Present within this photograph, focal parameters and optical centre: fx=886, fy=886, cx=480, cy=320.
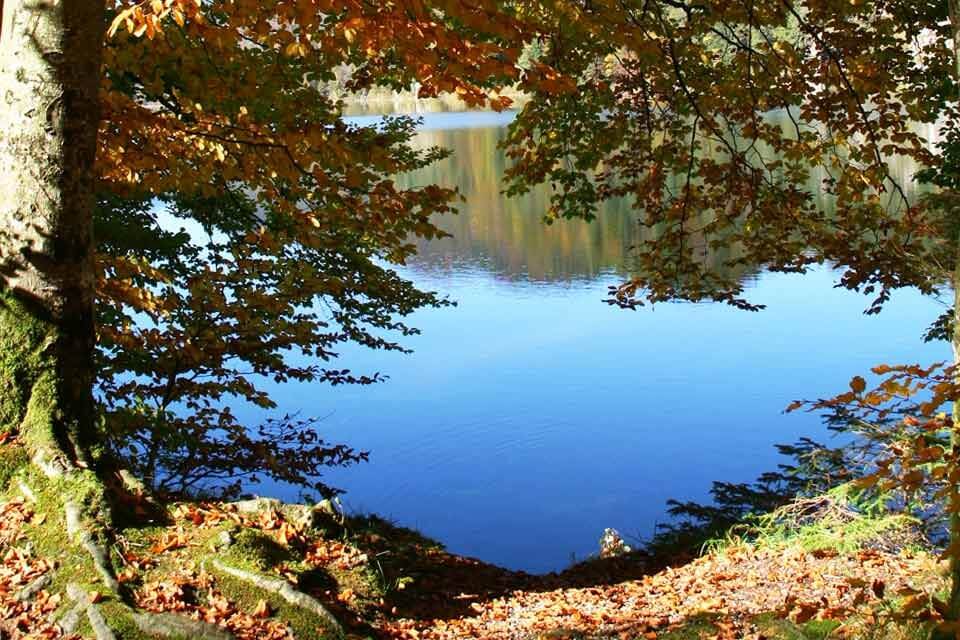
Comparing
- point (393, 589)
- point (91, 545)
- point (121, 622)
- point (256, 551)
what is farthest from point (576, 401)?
point (121, 622)

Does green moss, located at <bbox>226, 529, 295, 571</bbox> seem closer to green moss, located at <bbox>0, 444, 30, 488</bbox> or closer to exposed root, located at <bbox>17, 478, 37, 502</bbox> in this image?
exposed root, located at <bbox>17, 478, 37, 502</bbox>

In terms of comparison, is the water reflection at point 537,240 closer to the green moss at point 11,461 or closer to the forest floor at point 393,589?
the forest floor at point 393,589

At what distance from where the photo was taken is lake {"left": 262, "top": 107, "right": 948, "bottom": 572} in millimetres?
10953

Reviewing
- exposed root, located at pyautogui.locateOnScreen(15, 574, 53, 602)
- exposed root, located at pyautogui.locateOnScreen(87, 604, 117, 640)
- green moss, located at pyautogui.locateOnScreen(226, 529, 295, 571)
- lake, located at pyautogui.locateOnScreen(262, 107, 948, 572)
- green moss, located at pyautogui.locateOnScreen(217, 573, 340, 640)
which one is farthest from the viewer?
lake, located at pyautogui.locateOnScreen(262, 107, 948, 572)

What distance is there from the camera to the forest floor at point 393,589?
365 centimetres

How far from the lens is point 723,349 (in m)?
16.7

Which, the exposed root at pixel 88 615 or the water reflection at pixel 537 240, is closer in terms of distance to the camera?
the exposed root at pixel 88 615

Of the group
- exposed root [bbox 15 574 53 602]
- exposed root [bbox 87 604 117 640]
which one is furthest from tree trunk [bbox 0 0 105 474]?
exposed root [bbox 87 604 117 640]

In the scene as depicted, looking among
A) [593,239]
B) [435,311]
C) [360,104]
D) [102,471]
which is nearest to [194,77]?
[102,471]

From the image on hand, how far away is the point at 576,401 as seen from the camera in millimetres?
14453

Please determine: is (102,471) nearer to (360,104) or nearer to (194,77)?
(194,77)

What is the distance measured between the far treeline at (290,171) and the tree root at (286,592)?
0.51 metres

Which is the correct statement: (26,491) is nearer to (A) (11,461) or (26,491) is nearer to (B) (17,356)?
(A) (11,461)

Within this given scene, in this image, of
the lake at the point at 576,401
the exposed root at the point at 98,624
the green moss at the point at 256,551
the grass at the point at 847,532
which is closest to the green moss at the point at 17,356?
the exposed root at the point at 98,624
